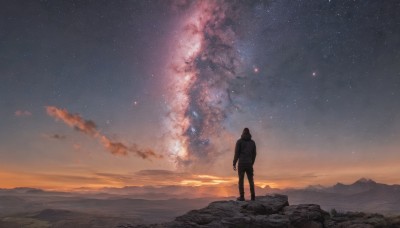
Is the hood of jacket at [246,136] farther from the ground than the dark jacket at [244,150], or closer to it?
farther from the ground

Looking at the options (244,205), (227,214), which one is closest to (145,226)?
(227,214)

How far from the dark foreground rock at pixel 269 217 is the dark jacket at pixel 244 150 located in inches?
92.4

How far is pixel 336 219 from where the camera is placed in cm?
1593

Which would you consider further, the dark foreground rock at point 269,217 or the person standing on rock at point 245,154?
the person standing on rock at point 245,154

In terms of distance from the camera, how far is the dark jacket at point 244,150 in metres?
17.8

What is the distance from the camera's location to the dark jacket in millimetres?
17797

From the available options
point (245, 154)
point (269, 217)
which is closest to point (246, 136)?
point (245, 154)

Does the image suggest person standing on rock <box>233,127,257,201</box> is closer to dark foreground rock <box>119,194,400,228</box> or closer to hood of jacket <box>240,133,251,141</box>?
hood of jacket <box>240,133,251,141</box>

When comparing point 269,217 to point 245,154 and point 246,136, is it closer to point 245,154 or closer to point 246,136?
point 245,154

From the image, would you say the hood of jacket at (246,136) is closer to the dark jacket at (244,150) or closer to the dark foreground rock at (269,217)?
the dark jacket at (244,150)

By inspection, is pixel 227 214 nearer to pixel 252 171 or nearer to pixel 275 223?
pixel 275 223

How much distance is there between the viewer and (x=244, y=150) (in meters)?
17.8

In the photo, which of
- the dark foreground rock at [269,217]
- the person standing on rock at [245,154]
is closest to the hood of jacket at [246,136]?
the person standing on rock at [245,154]

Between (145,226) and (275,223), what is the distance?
233 inches
